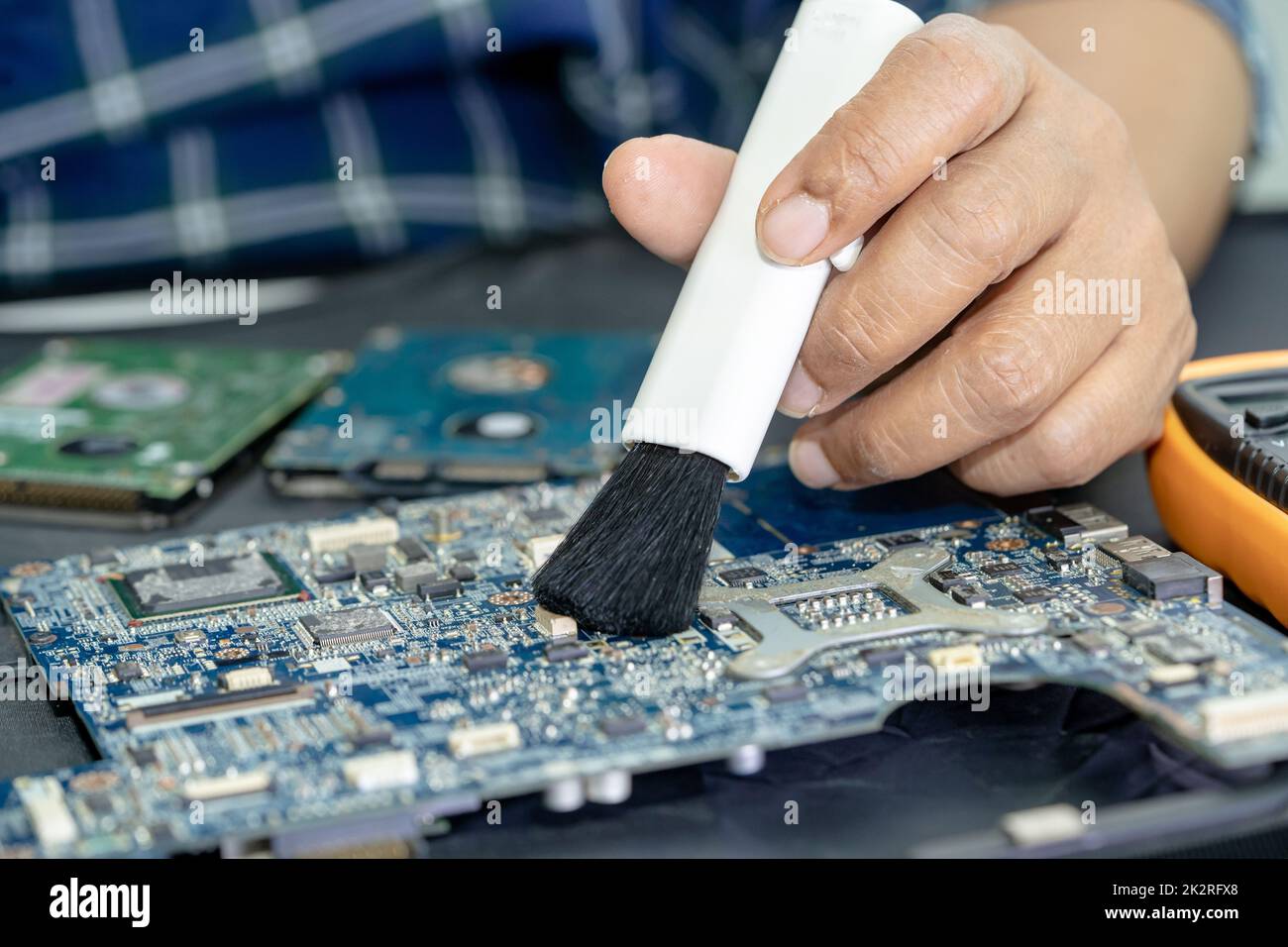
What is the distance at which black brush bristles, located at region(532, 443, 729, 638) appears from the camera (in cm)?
114

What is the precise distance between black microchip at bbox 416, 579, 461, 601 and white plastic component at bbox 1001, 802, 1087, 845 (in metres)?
0.54

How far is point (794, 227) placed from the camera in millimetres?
1188

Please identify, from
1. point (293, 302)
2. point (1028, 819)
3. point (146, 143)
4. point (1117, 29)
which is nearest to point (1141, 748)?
point (1028, 819)

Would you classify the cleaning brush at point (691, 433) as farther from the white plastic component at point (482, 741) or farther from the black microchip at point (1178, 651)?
the black microchip at point (1178, 651)

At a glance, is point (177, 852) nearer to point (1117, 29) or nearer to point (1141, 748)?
point (1141, 748)

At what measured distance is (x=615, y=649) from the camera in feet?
3.74

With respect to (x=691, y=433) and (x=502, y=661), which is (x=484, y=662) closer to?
(x=502, y=661)

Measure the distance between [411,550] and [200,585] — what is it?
199 millimetres

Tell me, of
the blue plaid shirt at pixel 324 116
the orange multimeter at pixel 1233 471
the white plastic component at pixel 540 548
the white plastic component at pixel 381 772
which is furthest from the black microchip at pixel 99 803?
the blue plaid shirt at pixel 324 116

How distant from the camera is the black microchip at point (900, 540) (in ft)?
4.37

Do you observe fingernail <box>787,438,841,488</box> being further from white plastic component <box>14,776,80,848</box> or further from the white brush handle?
white plastic component <box>14,776,80,848</box>

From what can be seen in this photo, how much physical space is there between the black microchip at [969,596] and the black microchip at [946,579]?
0.01 metres
